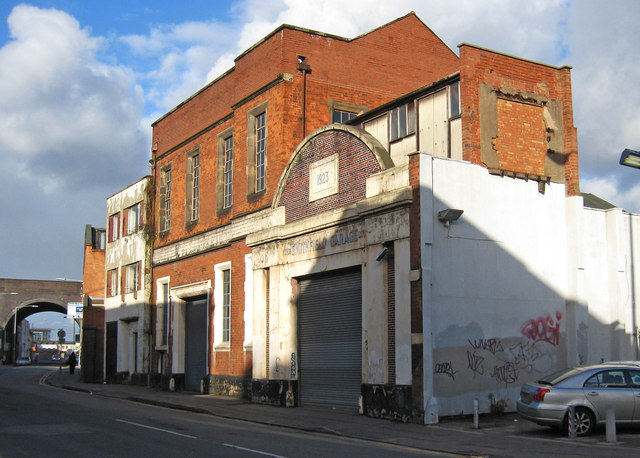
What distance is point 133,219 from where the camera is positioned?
37.4 m

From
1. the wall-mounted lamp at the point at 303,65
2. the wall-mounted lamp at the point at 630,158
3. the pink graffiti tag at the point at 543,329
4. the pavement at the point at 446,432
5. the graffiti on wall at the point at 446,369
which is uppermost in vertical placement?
the wall-mounted lamp at the point at 303,65

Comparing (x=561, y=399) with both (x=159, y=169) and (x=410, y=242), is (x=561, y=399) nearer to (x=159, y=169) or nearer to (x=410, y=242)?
(x=410, y=242)

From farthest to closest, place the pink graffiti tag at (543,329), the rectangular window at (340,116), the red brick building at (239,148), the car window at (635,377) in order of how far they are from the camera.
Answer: the rectangular window at (340,116), the red brick building at (239,148), the pink graffiti tag at (543,329), the car window at (635,377)

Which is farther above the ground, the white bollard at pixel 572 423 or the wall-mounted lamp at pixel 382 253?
the wall-mounted lamp at pixel 382 253

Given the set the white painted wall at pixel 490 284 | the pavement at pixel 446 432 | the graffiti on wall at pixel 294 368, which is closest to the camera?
the pavement at pixel 446 432

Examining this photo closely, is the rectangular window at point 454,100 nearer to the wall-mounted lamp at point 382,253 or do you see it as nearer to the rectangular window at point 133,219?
the wall-mounted lamp at point 382,253

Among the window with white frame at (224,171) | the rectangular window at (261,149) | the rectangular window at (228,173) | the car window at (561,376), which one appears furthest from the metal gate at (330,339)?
the window with white frame at (224,171)

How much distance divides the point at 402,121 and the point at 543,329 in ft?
22.1

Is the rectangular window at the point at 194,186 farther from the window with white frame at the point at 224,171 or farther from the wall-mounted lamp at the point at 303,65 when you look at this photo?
the wall-mounted lamp at the point at 303,65

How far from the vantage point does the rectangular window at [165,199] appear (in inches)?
1316

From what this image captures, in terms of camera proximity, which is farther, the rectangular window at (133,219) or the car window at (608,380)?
the rectangular window at (133,219)

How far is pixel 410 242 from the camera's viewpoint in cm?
1748

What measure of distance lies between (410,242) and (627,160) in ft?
17.9

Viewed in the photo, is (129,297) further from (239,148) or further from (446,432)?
(446,432)
